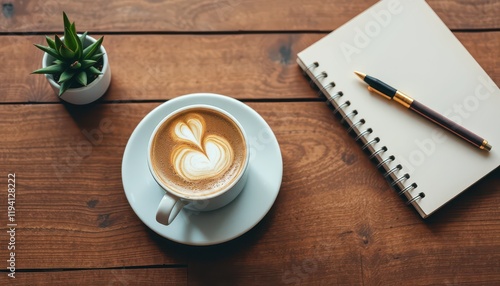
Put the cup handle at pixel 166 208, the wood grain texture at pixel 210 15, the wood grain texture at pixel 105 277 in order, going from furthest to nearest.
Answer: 1. the wood grain texture at pixel 210 15
2. the wood grain texture at pixel 105 277
3. the cup handle at pixel 166 208

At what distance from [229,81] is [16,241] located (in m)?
0.49

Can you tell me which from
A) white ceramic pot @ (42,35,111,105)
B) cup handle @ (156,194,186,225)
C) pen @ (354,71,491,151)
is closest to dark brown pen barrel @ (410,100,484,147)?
pen @ (354,71,491,151)

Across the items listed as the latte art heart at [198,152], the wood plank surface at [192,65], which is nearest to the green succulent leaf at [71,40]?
the wood plank surface at [192,65]

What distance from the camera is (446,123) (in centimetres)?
94

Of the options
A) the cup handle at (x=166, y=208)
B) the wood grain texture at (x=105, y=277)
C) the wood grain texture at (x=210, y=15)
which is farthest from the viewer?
→ the wood grain texture at (x=210, y=15)

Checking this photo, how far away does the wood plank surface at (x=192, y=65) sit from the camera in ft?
3.26

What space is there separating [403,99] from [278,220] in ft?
1.07

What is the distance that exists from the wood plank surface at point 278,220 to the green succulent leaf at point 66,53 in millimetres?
129

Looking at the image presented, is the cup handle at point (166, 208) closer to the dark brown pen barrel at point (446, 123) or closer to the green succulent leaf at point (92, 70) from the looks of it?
the green succulent leaf at point (92, 70)

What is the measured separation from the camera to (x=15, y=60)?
100 cm

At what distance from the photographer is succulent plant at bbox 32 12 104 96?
2.89 ft

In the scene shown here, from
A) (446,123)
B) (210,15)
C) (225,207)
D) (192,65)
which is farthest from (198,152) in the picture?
(446,123)

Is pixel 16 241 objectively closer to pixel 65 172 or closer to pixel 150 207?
pixel 65 172

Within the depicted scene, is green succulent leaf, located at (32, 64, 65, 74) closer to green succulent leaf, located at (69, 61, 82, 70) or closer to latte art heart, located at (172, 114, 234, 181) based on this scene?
green succulent leaf, located at (69, 61, 82, 70)
